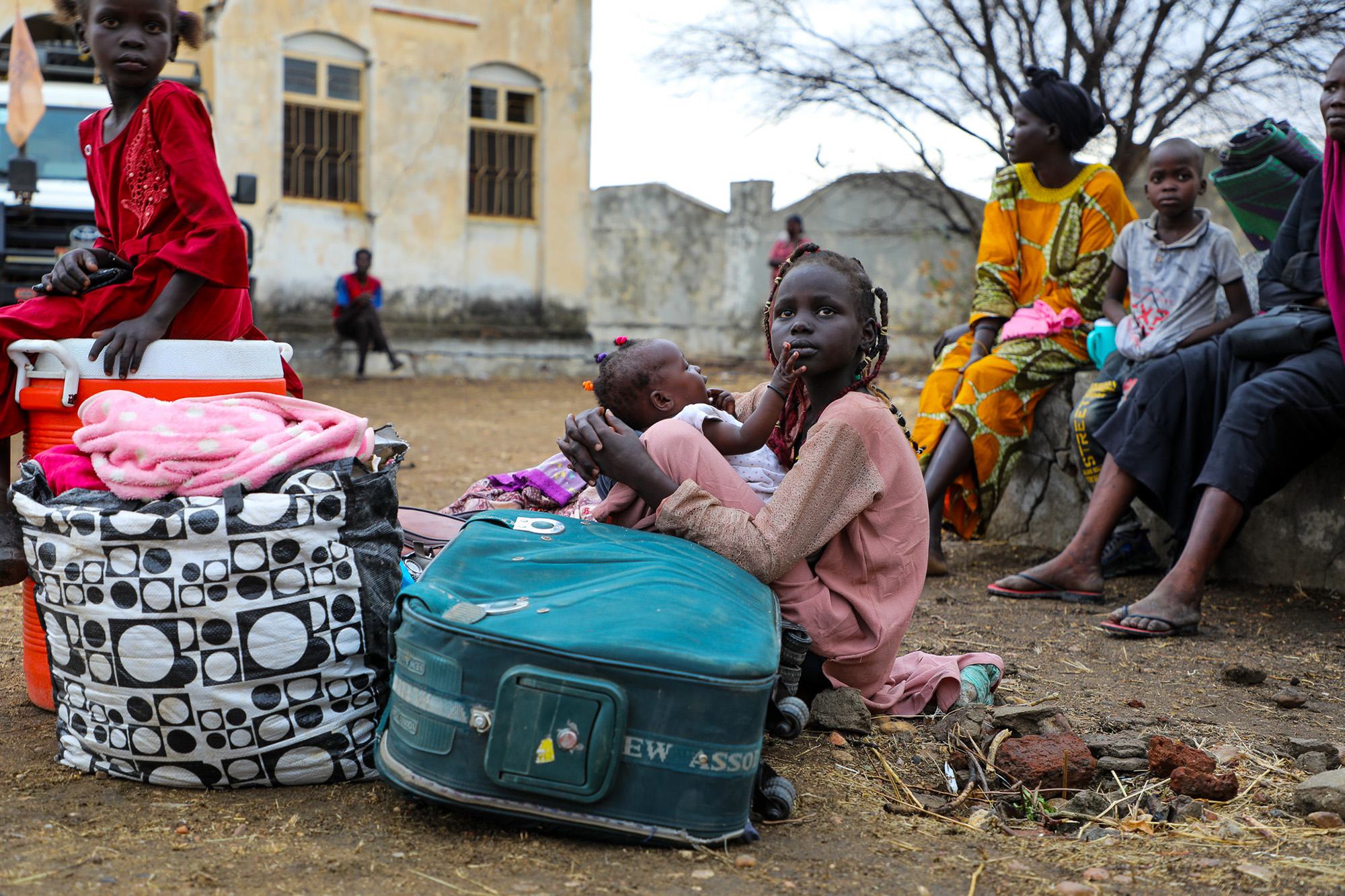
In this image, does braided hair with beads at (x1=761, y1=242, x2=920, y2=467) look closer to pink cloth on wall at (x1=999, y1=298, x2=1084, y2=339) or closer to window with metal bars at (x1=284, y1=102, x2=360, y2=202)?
pink cloth on wall at (x1=999, y1=298, x2=1084, y2=339)

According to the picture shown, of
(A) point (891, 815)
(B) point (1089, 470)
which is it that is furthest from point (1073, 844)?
(B) point (1089, 470)

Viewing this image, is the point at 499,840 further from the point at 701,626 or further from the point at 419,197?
the point at 419,197

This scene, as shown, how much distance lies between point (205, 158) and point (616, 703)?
1.71 m

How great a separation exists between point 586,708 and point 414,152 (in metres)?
13.1

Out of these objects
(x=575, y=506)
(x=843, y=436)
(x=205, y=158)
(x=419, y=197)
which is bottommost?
(x=575, y=506)

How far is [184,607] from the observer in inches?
86.7

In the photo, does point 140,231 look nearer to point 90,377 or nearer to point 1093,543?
point 90,377

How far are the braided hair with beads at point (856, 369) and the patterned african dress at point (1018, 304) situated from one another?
7.19 feet

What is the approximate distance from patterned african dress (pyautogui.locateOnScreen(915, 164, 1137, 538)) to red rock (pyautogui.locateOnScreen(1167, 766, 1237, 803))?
105 inches

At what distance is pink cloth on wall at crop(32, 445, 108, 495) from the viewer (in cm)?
233

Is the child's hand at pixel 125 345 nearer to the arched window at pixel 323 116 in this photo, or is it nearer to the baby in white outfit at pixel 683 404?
the baby in white outfit at pixel 683 404

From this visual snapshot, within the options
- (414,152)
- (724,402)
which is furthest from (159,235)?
(414,152)

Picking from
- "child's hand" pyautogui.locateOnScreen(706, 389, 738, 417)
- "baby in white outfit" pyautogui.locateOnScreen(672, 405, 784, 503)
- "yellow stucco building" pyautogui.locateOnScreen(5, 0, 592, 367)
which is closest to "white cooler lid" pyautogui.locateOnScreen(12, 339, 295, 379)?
"baby in white outfit" pyautogui.locateOnScreen(672, 405, 784, 503)

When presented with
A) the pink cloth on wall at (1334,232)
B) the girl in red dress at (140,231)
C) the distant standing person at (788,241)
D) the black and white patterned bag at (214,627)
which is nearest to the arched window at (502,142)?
the distant standing person at (788,241)
